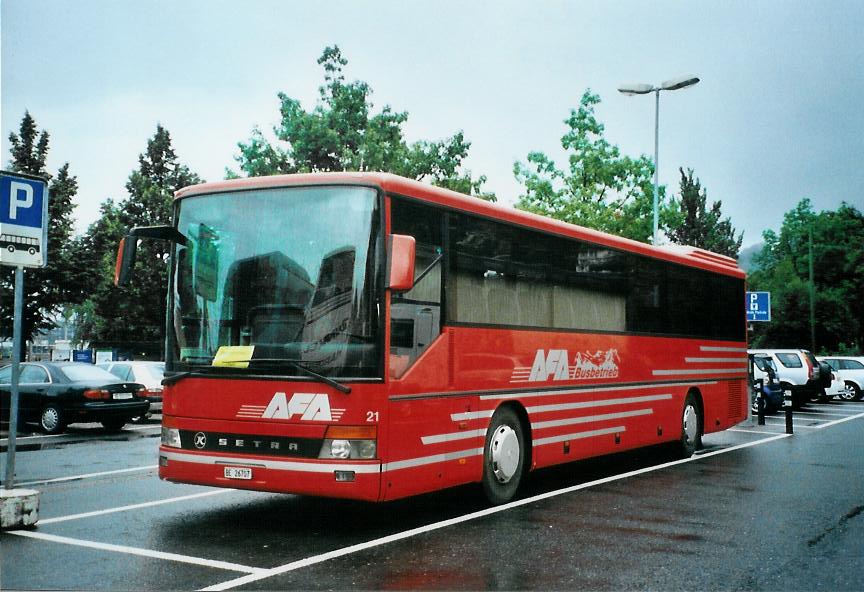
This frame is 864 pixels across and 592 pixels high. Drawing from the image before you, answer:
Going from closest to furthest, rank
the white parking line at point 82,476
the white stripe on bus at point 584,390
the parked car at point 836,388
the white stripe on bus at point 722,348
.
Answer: the white stripe on bus at point 584,390
the white parking line at point 82,476
the white stripe on bus at point 722,348
the parked car at point 836,388

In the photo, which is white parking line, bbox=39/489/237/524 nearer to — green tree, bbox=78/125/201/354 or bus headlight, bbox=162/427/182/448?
bus headlight, bbox=162/427/182/448

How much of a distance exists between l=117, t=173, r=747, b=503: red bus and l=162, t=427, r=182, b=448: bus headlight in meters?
0.02

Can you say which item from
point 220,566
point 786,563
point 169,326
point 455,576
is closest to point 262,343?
point 169,326

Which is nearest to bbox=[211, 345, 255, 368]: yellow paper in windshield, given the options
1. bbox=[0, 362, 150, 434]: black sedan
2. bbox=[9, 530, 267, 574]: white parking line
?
bbox=[9, 530, 267, 574]: white parking line

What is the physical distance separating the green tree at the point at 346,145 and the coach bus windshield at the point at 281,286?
124 ft

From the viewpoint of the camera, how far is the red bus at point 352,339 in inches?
316

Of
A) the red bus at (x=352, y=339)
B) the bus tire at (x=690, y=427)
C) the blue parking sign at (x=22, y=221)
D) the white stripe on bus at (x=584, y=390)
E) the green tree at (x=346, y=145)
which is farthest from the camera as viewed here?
the green tree at (x=346, y=145)

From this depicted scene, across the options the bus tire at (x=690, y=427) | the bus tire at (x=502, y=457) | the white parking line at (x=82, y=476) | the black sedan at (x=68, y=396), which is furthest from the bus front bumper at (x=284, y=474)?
the black sedan at (x=68, y=396)

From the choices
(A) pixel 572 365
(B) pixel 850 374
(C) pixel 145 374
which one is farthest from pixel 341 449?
(B) pixel 850 374

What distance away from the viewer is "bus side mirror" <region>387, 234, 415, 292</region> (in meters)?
7.95

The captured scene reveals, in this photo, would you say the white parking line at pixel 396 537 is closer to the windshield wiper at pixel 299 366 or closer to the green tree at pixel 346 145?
the windshield wiper at pixel 299 366

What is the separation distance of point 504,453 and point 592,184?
31979mm

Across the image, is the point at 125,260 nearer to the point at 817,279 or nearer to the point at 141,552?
the point at 141,552

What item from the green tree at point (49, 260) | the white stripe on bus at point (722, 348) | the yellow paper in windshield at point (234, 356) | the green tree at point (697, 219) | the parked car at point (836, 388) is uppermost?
the green tree at point (697, 219)
